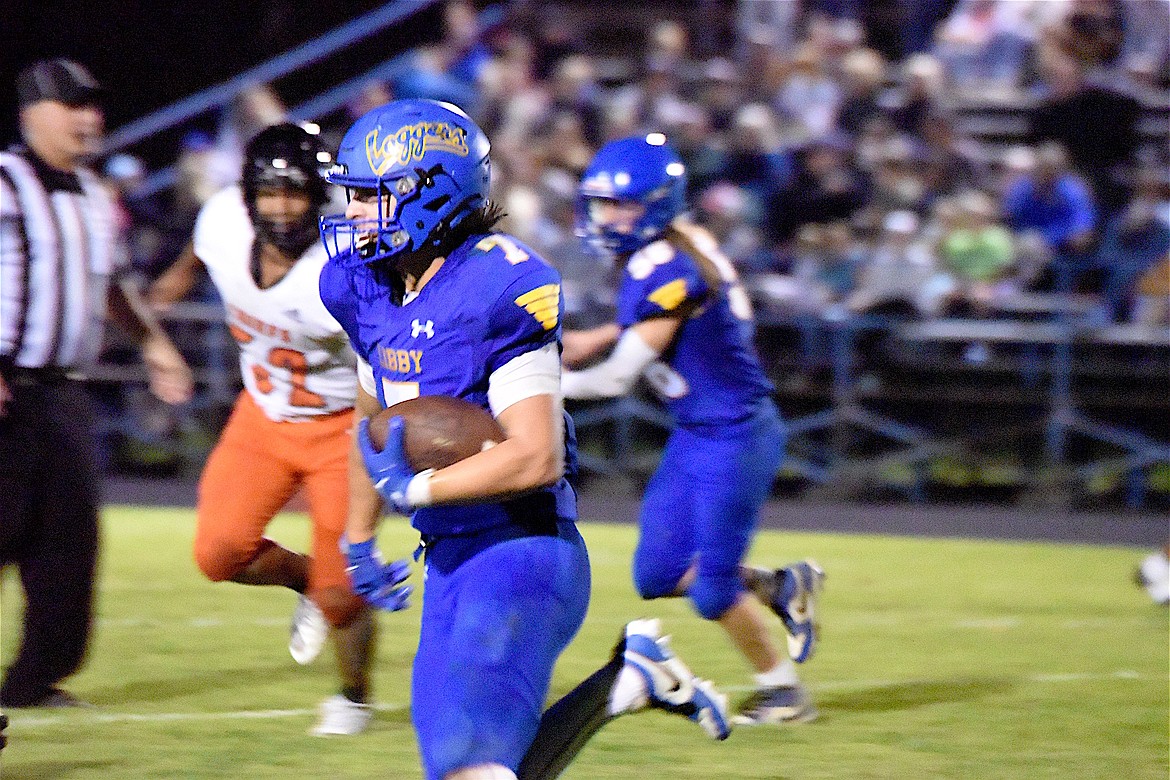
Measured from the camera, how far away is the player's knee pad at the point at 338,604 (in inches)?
192

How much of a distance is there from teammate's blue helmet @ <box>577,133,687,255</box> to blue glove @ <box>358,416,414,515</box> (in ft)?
7.56

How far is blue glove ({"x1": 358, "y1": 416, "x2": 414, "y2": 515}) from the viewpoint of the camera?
3.12m

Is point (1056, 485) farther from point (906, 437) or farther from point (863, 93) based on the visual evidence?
point (863, 93)

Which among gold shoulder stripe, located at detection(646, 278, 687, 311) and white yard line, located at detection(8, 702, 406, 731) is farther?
gold shoulder stripe, located at detection(646, 278, 687, 311)

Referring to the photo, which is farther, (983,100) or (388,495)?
(983,100)

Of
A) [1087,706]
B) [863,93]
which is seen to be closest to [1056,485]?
[863,93]

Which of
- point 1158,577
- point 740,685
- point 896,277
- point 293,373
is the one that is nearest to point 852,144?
point 896,277

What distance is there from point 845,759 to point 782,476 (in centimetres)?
698

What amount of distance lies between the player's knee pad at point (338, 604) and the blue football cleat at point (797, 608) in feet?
4.89

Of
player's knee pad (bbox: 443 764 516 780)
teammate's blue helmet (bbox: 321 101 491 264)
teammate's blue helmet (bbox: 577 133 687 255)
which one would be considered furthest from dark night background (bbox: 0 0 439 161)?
player's knee pad (bbox: 443 764 516 780)

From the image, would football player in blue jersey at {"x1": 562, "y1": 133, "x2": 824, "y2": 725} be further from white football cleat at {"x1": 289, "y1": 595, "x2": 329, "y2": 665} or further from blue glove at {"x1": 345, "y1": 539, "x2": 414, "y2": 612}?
blue glove at {"x1": 345, "y1": 539, "x2": 414, "y2": 612}

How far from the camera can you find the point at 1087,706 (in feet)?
18.4

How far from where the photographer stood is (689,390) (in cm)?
538

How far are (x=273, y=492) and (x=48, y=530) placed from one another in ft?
2.48
